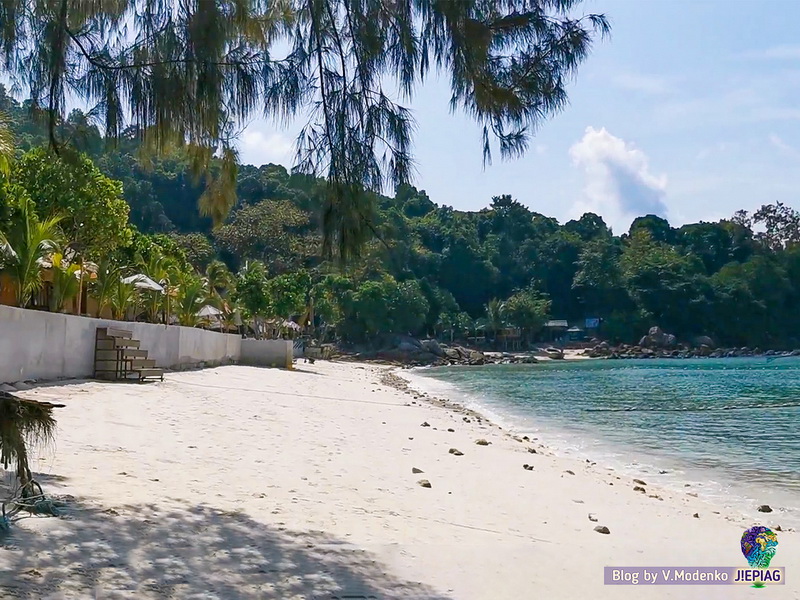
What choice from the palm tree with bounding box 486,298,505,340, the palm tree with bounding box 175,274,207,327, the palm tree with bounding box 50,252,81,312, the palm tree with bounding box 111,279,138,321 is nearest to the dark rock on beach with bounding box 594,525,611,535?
the palm tree with bounding box 50,252,81,312

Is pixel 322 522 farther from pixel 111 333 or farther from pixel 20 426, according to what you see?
pixel 111 333

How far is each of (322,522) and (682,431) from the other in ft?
42.2

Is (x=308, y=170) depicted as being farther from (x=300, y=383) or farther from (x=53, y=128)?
(x=300, y=383)

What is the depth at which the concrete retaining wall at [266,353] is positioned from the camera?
29.0m

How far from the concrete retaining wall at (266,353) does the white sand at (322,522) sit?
1916 cm

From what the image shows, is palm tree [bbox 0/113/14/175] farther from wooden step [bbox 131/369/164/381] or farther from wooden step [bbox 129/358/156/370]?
wooden step [bbox 131/369/164/381]

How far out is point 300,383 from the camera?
69.9 feet

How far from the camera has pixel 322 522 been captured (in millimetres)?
4891

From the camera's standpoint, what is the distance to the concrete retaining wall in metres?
29.0

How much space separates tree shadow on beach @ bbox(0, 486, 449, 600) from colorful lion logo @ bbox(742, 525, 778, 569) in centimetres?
283

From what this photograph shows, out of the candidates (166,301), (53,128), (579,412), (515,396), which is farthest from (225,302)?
(53,128)

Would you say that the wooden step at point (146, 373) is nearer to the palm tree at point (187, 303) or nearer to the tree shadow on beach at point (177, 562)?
the tree shadow on beach at point (177, 562)

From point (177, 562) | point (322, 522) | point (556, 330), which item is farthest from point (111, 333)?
point (556, 330)
